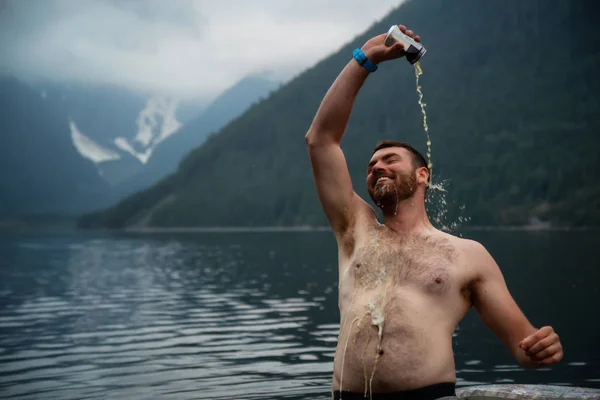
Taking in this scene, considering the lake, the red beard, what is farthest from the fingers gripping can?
the lake

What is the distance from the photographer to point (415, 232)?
5.48 m

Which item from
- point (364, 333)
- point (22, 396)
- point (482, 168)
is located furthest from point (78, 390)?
point (482, 168)

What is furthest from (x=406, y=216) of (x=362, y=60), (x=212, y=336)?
(x=212, y=336)

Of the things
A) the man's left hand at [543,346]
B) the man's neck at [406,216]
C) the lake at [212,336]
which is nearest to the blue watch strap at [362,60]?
the man's neck at [406,216]

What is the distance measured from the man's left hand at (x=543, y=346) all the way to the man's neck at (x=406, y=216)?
109 centimetres

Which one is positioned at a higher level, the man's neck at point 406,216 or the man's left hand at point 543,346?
the man's neck at point 406,216

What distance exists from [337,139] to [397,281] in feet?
3.51

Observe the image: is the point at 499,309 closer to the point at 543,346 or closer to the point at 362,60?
the point at 543,346

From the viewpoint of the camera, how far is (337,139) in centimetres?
559

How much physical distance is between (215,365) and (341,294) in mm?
10865

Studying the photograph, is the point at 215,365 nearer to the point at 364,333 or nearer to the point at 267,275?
the point at 364,333

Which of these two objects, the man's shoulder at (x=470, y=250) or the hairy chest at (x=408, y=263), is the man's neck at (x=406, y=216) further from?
the man's shoulder at (x=470, y=250)

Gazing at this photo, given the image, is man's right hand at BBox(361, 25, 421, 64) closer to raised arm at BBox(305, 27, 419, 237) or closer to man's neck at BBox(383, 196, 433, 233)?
raised arm at BBox(305, 27, 419, 237)

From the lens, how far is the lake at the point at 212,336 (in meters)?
14.2
